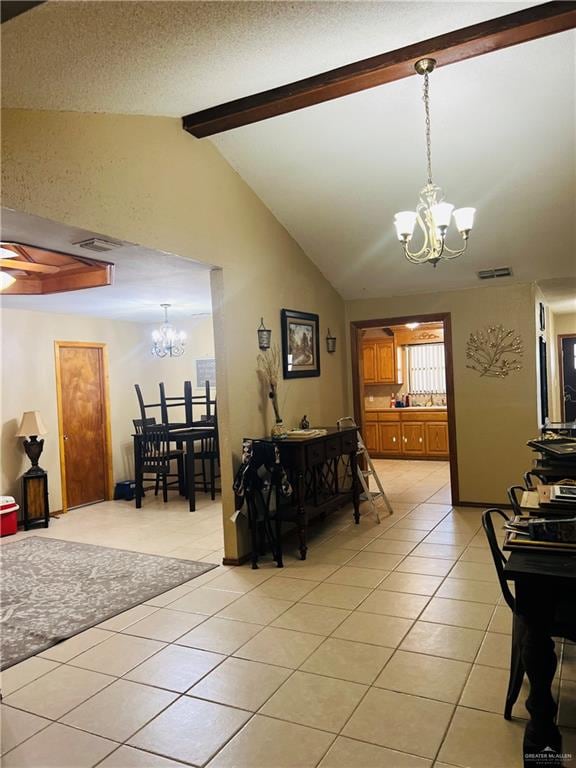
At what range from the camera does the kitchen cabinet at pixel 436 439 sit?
8.76 metres

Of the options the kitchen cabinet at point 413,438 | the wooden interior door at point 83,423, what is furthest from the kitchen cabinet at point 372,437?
the wooden interior door at point 83,423

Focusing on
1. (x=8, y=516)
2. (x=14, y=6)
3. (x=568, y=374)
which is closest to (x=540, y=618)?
(x=14, y=6)

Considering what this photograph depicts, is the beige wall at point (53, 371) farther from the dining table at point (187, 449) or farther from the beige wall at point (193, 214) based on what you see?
the beige wall at point (193, 214)

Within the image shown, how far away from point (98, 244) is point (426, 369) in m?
7.27

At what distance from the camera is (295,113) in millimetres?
3779

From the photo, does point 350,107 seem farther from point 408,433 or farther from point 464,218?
point 408,433

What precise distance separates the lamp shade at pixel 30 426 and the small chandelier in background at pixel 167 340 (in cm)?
182

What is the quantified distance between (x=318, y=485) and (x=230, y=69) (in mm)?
3762

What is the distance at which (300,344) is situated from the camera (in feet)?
17.6

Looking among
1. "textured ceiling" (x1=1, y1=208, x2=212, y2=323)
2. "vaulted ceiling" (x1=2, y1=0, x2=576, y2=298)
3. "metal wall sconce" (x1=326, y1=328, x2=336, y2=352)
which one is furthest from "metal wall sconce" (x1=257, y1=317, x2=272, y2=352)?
"metal wall sconce" (x1=326, y1=328, x2=336, y2=352)

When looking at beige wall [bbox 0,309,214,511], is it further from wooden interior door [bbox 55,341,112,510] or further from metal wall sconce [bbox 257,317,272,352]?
metal wall sconce [bbox 257,317,272,352]

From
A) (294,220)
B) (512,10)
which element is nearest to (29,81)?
(512,10)

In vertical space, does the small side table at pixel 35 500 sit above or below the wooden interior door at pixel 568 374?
below

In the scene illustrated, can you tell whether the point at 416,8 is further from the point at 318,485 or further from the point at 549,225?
the point at 318,485
